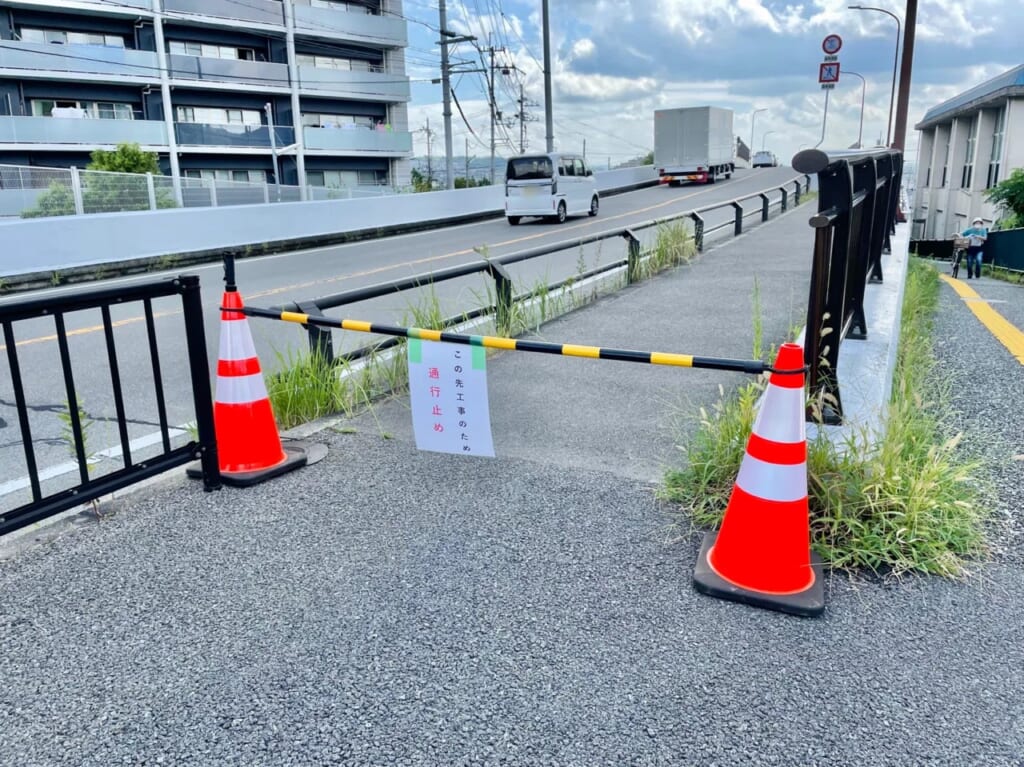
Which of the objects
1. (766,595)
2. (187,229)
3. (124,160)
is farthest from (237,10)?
(766,595)

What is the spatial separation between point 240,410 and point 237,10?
40923 mm

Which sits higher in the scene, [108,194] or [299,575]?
[108,194]

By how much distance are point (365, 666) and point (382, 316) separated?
7.29 m

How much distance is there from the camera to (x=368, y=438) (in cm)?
501

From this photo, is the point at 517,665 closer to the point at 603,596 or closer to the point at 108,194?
the point at 603,596

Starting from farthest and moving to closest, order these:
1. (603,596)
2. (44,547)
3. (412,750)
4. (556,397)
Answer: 1. (556,397)
2. (44,547)
3. (603,596)
4. (412,750)

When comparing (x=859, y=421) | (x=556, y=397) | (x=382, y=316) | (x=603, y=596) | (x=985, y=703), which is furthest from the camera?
(x=382, y=316)

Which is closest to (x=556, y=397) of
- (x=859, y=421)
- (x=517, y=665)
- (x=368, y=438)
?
(x=368, y=438)

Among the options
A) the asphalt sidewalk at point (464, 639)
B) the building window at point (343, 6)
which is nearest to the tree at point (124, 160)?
the building window at point (343, 6)

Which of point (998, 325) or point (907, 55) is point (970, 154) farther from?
point (998, 325)

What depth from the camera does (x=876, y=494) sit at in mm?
3420

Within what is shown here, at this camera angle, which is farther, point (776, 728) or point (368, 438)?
point (368, 438)

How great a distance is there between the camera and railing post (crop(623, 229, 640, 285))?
1109 centimetres

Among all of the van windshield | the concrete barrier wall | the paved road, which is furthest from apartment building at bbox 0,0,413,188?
the paved road
